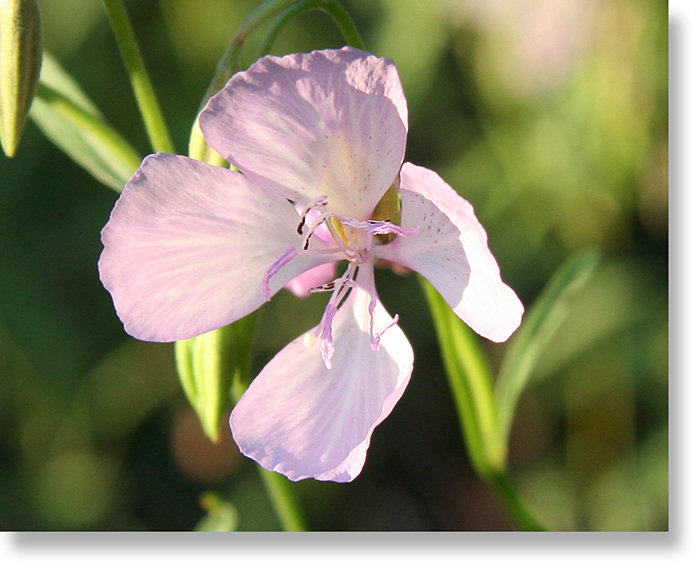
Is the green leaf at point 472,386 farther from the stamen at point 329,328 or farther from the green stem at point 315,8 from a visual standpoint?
the green stem at point 315,8

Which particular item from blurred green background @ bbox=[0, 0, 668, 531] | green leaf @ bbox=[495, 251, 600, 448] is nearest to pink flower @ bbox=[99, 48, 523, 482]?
green leaf @ bbox=[495, 251, 600, 448]

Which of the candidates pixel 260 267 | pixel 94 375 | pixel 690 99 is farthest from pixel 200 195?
pixel 94 375

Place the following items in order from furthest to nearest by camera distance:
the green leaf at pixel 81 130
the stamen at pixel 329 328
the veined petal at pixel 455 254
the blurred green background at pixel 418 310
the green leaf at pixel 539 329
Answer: the blurred green background at pixel 418 310 < the green leaf at pixel 539 329 < the green leaf at pixel 81 130 < the stamen at pixel 329 328 < the veined petal at pixel 455 254

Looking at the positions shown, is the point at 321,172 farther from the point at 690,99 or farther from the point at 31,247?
the point at 31,247

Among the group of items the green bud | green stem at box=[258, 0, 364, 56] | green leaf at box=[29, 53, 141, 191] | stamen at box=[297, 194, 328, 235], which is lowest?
stamen at box=[297, 194, 328, 235]

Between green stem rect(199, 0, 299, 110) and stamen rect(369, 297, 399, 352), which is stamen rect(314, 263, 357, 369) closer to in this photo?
stamen rect(369, 297, 399, 352)

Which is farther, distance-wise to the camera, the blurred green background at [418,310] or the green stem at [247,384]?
the blurred green background at [418,310]

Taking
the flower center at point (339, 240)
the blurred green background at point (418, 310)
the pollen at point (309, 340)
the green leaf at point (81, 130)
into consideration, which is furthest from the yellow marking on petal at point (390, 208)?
the blurred green background at point (418, 310)
